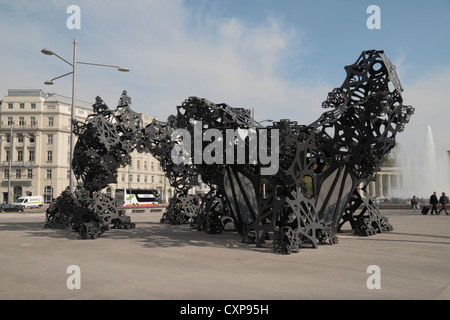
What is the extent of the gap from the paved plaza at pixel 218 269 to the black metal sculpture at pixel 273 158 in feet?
4.27

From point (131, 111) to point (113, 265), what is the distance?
10368 mm

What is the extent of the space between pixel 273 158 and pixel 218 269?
4566 mm

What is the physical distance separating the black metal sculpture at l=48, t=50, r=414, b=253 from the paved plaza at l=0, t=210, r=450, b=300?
1.30 meters

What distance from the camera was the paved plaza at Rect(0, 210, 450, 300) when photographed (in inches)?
264

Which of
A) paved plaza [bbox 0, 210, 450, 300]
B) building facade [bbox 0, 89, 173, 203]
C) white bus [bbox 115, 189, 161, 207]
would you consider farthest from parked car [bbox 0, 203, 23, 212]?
paved plaza [bbox 0, 210, 450, 300]

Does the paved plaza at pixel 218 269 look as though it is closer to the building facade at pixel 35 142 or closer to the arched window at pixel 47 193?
the building facade at pixel 35 142

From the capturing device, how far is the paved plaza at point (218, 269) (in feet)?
22.0

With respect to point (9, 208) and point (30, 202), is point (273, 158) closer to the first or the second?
point (9, 208)

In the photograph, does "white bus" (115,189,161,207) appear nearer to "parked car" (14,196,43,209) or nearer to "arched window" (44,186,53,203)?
"parked car" (14,196,43,209)

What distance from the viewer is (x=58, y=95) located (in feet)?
241

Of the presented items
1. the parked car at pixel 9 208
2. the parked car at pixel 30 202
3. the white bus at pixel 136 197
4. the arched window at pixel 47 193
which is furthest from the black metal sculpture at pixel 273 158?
the arched window at pixel 47 193
